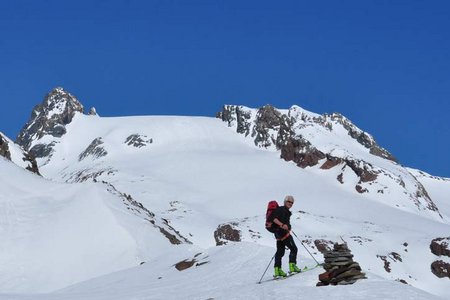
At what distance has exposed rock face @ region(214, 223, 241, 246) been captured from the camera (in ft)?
307

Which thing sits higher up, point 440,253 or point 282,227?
point 440,253

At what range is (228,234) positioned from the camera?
95.5 meters

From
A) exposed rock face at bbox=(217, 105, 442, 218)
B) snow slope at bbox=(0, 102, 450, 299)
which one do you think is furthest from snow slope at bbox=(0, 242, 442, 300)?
exposed rock face at bbox=(217, 105, 442, 218)

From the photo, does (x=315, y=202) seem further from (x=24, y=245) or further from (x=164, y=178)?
(x=24, y=245)

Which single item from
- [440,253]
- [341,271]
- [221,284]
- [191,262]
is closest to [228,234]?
[440,253]

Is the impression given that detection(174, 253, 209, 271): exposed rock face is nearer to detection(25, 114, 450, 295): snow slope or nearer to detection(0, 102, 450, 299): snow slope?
detection(0, 102, 450, 299): snow slope

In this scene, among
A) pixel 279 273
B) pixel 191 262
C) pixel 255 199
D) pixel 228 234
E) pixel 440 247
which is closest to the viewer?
pixel 279 273

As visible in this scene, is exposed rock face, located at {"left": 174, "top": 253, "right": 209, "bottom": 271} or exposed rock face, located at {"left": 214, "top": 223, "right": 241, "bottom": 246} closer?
exposed rock face, located at {"left": 174, "top": 253, "right": 209, "bottom": 271}

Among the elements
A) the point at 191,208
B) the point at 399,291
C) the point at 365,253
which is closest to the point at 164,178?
the point at 191,208

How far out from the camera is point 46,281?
37.7m

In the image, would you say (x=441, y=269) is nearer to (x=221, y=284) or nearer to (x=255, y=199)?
(x=255, y=199)

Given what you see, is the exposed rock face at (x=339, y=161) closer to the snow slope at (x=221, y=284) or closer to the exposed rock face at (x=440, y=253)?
the exposed rock face at (x=440, y=253)

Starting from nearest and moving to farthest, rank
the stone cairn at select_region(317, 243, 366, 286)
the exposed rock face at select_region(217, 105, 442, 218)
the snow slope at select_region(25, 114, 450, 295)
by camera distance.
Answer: the stone cairn at select_region(317, 243, 366, 286) < the snow slope at select_region(25, 114, 450, 295) < the exposed rock face at select_region(217, 105, 442, 218)

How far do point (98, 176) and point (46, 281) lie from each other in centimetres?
13037
